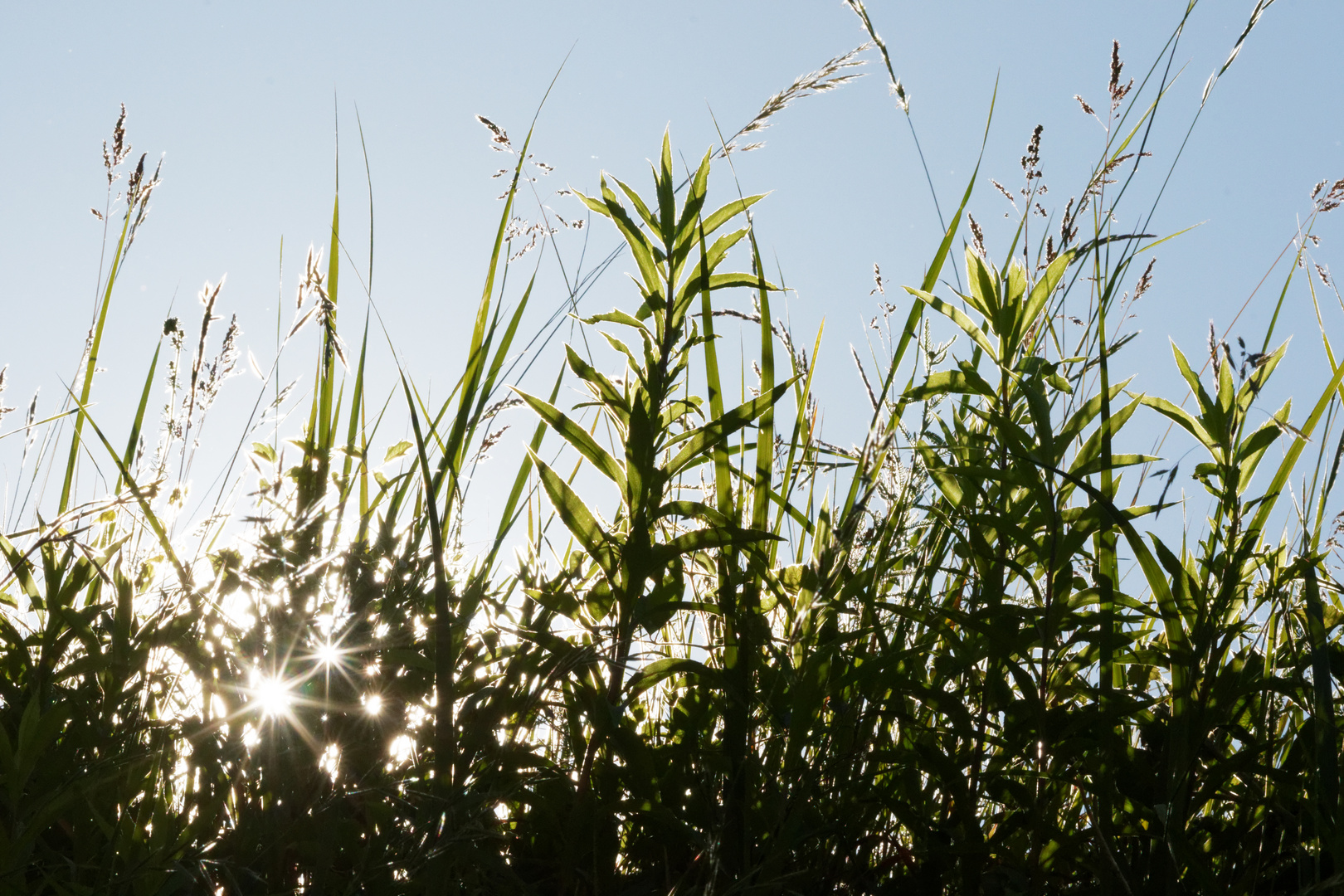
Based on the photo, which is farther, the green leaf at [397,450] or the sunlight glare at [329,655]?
the green leaf at [397,450]

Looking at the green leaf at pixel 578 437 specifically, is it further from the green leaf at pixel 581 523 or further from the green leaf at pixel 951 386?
the green leaf at pixel 951 386

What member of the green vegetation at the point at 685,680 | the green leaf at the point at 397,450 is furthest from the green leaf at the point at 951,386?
the green leaf at the point at 397,450

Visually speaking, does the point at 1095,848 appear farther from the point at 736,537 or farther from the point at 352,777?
the point at 352,777

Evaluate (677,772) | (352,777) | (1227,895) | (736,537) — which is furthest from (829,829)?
(352,777)

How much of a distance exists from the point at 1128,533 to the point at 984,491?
26 centimetres

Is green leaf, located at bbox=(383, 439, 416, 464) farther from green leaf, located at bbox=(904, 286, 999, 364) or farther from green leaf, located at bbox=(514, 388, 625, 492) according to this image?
green leaf, located at bbox=(904, 286, 999, 364)

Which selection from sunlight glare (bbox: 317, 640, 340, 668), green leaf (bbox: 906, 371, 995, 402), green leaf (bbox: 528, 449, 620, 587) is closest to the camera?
sunlight glare (bbox: 317, 640, 340, 668)

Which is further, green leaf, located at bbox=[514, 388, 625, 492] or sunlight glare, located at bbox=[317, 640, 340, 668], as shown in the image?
green leaf, located at bbox=[514, 388, 625, 492]

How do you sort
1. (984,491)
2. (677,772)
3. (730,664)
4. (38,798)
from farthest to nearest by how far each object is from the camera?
(984,491) → (730,664) → (677,772) → (38,798)

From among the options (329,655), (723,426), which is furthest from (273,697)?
(723,426)

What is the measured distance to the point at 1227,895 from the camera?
113cm

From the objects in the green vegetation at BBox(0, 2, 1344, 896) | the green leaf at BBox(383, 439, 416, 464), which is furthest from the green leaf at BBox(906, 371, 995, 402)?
the green leaf at BBox(383, 439, 416, 464)

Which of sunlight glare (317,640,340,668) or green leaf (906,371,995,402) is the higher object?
green leaf (906,371,995,402)

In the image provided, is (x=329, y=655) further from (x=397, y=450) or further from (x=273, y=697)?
(x=397, y=450)
